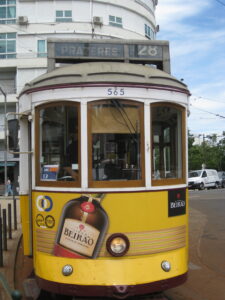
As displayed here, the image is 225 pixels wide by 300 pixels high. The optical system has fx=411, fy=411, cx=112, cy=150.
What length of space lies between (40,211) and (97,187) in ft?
2.47

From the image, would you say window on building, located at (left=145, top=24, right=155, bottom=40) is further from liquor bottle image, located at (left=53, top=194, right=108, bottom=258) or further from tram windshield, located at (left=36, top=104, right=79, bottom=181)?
liquor bottle image, located at (left=53, top=194, right=108, bottom=258)

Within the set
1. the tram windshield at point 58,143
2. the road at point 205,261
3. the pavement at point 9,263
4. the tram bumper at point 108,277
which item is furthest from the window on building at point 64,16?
the tram bumper at point 108,277

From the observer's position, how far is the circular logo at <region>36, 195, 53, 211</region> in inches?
179

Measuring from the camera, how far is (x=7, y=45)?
3634 centimetres

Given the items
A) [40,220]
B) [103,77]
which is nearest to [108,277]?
[40,220]

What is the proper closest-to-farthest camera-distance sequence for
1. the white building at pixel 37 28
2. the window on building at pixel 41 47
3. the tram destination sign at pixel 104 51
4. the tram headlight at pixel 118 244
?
the tram headlight at pixel 118 244, the tram destination sign at pixel 104 51, the white building at pixel 37 28, the window on building at pixel 41 47

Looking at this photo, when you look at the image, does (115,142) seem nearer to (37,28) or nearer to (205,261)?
(205,261)

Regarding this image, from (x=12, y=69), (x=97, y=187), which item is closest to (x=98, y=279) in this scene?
(x=97, y=187)

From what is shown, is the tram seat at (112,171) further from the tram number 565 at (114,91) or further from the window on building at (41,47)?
the window on building at (41,47)

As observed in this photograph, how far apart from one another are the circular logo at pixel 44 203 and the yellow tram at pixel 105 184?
1 centimetres

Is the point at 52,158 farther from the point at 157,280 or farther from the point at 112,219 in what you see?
the point at 157,280

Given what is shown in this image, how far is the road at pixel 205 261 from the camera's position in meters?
5.86

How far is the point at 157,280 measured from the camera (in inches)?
172

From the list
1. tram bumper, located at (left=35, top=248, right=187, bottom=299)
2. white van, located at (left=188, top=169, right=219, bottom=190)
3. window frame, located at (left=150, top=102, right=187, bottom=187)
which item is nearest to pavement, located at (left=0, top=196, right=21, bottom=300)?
tram bumper, located at (left=35, top=248, right=187, bottom=299)
